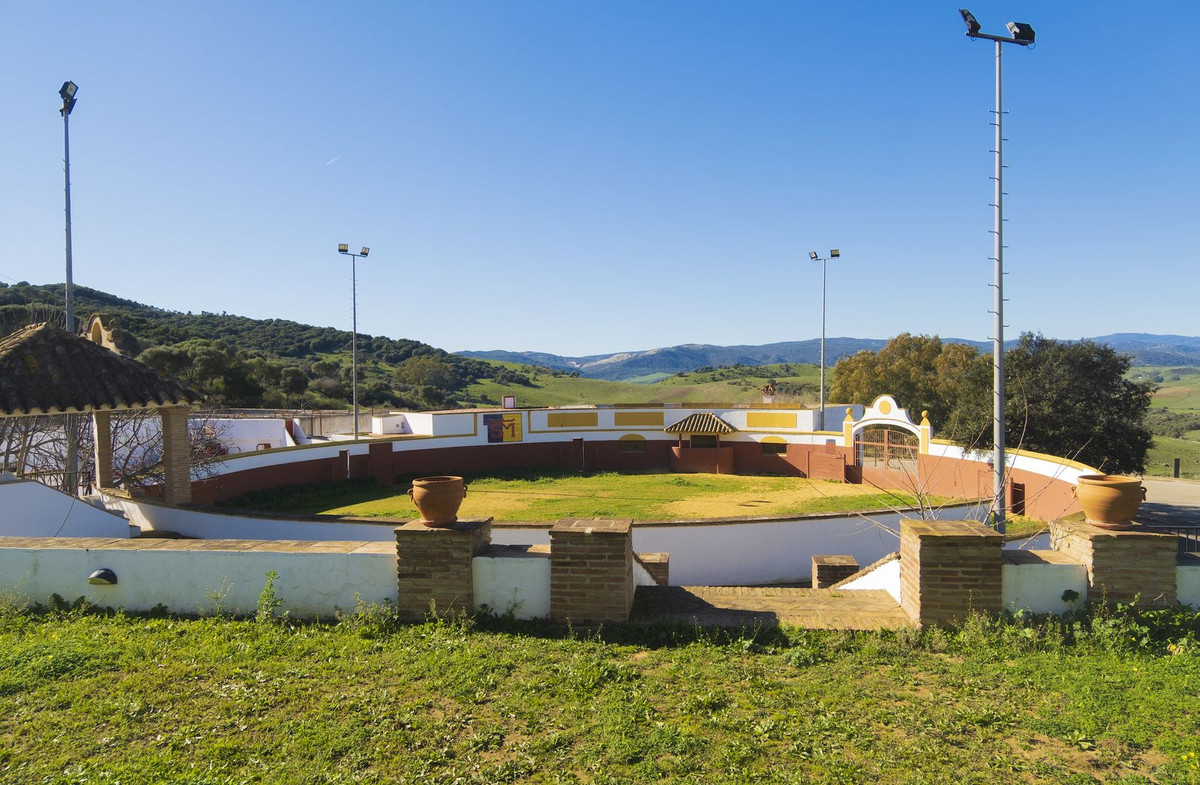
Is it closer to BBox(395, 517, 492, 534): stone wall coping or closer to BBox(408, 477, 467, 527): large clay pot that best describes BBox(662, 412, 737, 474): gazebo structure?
BBox(395, 517, 492, 534): stone wall coping

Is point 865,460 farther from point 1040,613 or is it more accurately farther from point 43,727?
point 43,727

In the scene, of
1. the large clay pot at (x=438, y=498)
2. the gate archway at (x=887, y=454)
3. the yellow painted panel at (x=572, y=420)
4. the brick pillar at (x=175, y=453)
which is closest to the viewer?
the large clay pot at (x=438, y=498)

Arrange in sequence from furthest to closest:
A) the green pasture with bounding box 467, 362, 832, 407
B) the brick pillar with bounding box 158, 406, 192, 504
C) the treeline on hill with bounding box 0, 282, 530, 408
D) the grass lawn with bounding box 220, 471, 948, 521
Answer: the green pasture with bounding box 467, 362, 832, 407 < the treeline on hill with bounding box 0, 282, 530, 408 < the grass lawn with bounding box 220, 471, 948, 521 < the brick pillar with bounding box 158, 406, 192, 504

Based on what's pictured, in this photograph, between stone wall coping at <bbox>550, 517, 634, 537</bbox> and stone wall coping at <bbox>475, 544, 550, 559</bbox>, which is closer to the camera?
stone wall coping at <bbox>550, 517, 634, 537</bbox>

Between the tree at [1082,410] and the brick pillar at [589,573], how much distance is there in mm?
17190

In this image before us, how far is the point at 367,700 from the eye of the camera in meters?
4.25

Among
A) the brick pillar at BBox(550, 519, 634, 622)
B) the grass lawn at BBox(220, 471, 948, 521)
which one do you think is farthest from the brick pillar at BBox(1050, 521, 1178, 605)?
the grass lawn at BBox(220, 471, 948, 521)

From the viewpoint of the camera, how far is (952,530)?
17.6 ft

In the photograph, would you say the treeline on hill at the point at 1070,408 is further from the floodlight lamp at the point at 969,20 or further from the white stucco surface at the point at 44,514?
the white stucco surface at the point at 44,514

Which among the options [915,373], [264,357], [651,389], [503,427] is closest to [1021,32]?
[503,427]

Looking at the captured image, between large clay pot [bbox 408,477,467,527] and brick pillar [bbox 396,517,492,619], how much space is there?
12cm

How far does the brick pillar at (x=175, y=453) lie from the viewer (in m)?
11.5

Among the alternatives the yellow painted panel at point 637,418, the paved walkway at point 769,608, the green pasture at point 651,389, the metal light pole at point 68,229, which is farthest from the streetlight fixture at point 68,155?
the green pasture at point 651,389

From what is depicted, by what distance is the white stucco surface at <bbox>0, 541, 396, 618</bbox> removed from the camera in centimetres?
579
